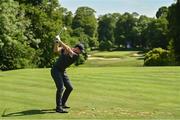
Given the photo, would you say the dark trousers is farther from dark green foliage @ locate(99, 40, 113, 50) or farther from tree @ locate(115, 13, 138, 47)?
dark green foliage @ locate(99, 40, 113, 50)

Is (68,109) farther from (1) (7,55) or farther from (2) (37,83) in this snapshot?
(1) (7,55)

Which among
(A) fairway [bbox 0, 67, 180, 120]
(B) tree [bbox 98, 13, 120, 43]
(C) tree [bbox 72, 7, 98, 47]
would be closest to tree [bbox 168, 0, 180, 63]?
(A) fairway [bbox 0, 67, 180, 120]

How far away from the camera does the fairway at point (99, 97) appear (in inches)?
534

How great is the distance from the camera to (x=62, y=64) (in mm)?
13586

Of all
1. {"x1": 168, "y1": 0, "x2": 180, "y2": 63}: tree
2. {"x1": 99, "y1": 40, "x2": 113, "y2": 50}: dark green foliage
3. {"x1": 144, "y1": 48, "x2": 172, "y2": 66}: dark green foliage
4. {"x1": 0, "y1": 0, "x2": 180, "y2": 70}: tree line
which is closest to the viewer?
{"x1": 0, "y1": 0, "x2": 180, "y2": 70}: tree line

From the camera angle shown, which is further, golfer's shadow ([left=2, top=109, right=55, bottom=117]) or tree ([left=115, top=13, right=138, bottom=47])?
tree ([left=115, top=13, right=138, bottom=47])

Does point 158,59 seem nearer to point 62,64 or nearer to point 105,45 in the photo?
point 62,64

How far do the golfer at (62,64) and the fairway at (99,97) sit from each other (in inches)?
20.6

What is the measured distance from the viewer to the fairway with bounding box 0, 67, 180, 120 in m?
13.6

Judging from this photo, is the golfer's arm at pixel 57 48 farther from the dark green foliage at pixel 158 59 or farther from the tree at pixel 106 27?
the tree at pixel 106 27

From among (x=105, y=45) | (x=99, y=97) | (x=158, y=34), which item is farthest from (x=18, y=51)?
(x=105, y=45)

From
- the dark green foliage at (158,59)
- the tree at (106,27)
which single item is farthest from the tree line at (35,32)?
the tree at (106,27)

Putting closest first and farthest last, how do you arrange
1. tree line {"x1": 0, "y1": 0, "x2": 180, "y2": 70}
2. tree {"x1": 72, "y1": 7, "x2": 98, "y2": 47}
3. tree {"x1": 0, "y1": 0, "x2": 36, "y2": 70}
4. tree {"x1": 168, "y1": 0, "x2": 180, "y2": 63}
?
tree line {"x1": 0, "y1": 0, "x2": 180, "y2": 70}
tree {"x1": 0, "y1": 0, "x2": 36, "y2": 70}
tree {"x1": 168, "y1": 0, "x2": 180, "y2": 63}
tree {"x1": 72, "y1": 7, "x2": 98, "y2": 47}

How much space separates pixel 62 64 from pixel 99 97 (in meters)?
3.50
